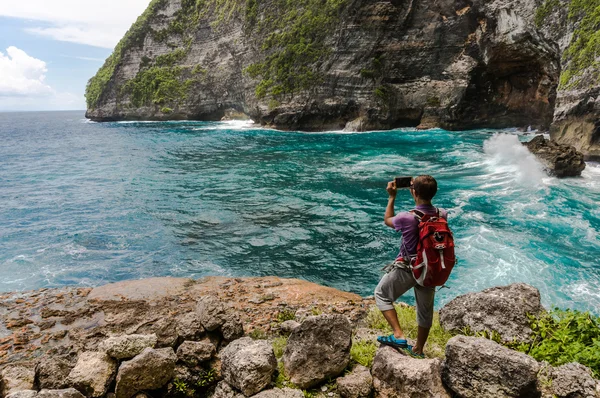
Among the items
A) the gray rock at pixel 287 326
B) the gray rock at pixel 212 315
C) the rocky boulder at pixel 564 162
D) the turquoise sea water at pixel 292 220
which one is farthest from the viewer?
the rocky boulder at pixel 564 162

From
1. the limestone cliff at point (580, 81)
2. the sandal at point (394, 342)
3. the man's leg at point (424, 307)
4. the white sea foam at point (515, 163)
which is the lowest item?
the sandal at point (394, 342)

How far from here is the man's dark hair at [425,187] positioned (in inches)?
187

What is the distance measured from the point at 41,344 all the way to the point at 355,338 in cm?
623

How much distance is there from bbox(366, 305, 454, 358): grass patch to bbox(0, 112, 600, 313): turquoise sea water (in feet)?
11.2

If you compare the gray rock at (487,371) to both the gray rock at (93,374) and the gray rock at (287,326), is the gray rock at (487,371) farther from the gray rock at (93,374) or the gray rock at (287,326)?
the gray rock at (93,374)

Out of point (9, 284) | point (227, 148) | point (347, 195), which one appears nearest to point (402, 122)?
point (227, 148)

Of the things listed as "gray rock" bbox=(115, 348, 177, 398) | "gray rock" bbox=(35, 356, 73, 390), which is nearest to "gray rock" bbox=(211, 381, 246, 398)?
"gray rock" bbox=(115, 348, 177, 398)

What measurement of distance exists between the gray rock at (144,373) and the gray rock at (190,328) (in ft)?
2.51

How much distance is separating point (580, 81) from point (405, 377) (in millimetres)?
28852

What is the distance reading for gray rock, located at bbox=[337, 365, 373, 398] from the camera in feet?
15.2

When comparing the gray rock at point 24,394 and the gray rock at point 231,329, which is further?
the gray rock at point 231,329

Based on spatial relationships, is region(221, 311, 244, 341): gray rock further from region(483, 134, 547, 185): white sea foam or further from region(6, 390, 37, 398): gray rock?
region(483, 134, 547, 185): white sea foam

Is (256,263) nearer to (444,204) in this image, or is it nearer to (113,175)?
(444,204)

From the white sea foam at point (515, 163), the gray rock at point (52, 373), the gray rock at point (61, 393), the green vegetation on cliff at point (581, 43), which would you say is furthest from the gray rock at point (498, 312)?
the green vegetation on cliff at point (581, 43)
